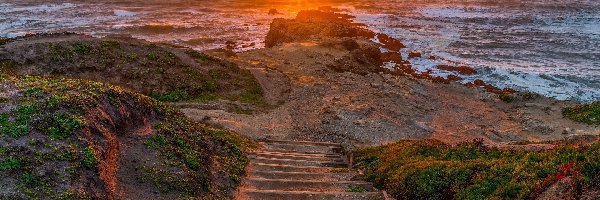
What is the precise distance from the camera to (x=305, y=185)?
1188 cm

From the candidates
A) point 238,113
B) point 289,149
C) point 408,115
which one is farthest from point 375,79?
point 289,149

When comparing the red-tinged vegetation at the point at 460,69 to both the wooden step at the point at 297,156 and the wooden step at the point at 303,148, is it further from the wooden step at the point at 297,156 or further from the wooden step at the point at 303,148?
the wooden step at the point at 297,156

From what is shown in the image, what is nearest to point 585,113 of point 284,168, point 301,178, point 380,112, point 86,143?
point 380,112

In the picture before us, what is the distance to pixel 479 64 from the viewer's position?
1543 inches


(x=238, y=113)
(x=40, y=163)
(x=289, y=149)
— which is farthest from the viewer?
(x=238, y=113)

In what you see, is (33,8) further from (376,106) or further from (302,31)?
(376,106)

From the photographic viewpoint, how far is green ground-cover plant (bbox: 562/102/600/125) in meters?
24.3

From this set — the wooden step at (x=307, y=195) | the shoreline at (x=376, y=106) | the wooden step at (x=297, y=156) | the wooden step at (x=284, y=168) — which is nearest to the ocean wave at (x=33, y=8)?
the shoreline at (x=376, y=106)

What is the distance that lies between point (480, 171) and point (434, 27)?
2078 inches

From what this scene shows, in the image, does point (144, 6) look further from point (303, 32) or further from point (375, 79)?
point (375, 79)

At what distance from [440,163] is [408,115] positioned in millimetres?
13952

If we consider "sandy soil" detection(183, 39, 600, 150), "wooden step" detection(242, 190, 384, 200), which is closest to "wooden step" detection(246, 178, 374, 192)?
"wooden step" detection(242, 190, 384, 200)

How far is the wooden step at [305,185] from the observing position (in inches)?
463

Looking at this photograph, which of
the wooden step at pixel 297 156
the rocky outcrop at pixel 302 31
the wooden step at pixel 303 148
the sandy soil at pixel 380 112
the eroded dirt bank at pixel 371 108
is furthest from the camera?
the rocky outcrop at pixel 302 31
